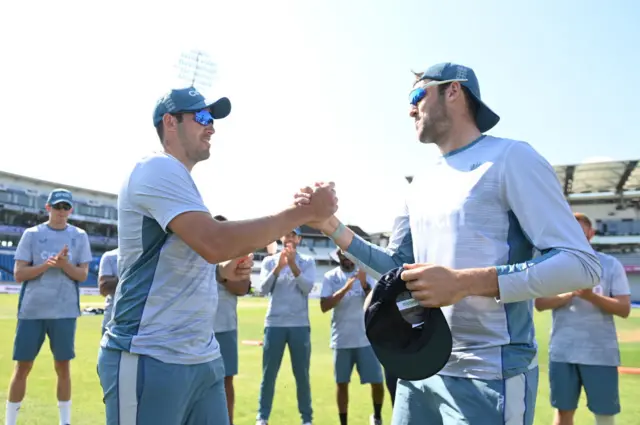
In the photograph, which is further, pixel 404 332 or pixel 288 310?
pixel 288 310

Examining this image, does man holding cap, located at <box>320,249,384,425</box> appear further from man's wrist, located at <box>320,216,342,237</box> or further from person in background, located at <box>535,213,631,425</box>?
man's wrist, located at <box>320,216,342,237</box>

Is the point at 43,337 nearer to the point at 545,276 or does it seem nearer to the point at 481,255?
the point at 481,255

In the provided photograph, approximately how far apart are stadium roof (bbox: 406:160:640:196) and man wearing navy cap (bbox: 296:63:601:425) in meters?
58.8

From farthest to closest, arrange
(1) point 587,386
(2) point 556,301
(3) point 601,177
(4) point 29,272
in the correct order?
(3) point 601,177
(4) point 29,272
(2) point 556,301
(1) point 587,386

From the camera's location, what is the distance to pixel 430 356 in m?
2.23

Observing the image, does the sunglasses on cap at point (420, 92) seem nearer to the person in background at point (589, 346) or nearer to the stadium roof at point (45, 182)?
the person in background at point (589, 346)

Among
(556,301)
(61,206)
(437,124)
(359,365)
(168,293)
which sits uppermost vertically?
(437,124)

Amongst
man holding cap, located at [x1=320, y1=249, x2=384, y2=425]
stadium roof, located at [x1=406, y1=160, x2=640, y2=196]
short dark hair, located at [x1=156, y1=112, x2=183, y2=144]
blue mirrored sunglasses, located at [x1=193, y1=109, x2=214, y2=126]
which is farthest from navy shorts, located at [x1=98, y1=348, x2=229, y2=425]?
stadium roof, located at [x1=406, y1=160, x2=640, y2=196]

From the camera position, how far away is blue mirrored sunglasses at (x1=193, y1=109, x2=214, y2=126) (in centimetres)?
328

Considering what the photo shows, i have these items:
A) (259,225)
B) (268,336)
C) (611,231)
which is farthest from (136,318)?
(611,231)

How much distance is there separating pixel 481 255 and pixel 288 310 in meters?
5.65

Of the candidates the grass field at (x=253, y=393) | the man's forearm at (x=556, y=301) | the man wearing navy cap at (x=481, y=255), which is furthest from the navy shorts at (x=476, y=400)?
the grass field at (x=253, y=393)

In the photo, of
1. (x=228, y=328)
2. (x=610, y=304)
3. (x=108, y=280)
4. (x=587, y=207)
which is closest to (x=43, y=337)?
(x=108, y=280)

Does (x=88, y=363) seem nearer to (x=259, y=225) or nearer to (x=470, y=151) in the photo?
(x=259, y=225)
